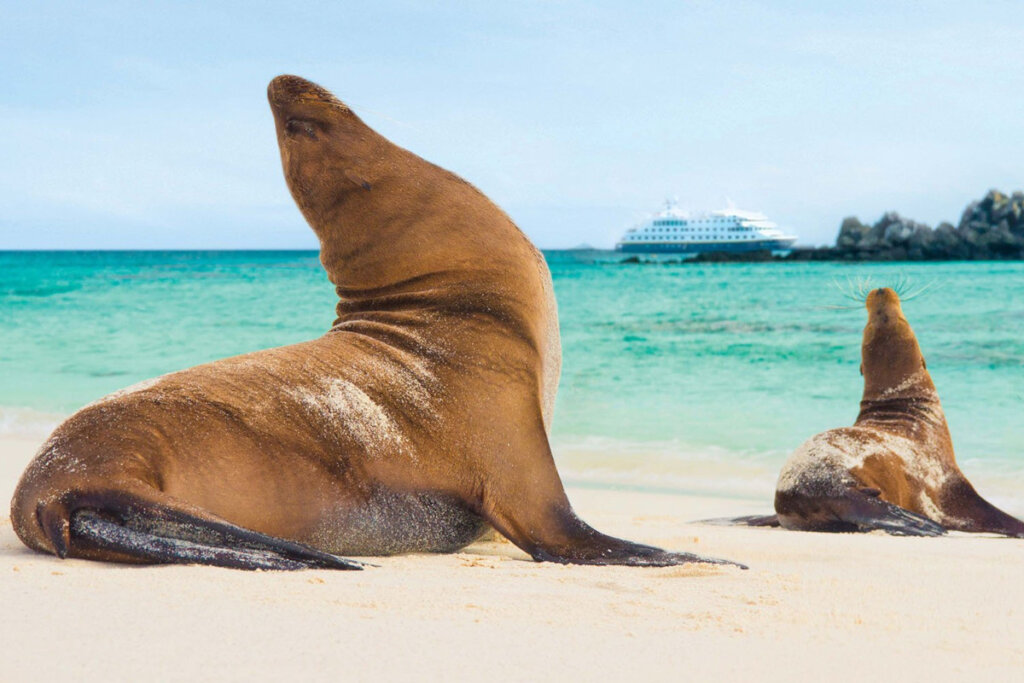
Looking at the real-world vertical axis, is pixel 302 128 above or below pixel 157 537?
above

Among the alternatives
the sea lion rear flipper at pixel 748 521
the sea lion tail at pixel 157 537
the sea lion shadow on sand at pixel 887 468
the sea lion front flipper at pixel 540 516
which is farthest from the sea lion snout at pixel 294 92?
the sea lion shadow on sand at pixel 887 468

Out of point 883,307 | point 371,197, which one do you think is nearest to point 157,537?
point 371,197

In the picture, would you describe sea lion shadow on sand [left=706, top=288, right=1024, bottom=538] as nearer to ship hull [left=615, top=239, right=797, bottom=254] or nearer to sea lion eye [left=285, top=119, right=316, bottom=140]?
sea lion eye [left=285, top=119, right=316, bottom=140]

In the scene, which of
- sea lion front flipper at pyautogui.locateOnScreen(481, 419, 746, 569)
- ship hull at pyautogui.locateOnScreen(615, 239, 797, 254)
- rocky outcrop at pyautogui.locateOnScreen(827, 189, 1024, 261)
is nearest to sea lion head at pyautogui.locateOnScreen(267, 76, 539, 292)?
sea lion front flipper at pyautogui.locateOnScreen(481, 419, 746, 569)

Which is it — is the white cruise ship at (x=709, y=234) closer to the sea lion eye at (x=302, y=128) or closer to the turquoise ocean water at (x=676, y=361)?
the turquoise ocean water at (x=676, y=361)

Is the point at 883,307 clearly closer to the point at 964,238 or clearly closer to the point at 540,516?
the point at 540,516

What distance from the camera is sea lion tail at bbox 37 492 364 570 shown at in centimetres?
295

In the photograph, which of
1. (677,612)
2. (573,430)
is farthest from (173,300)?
(677,612)

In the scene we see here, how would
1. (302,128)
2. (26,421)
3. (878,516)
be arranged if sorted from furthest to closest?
(26,421) < (878,516) < (302,128)

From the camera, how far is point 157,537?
2.99 metres

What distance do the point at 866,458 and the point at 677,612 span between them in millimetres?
3307

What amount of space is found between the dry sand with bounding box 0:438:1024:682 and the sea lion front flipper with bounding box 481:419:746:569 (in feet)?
0.30

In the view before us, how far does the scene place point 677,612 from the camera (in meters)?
2.63

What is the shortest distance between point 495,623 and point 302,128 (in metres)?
2.09
